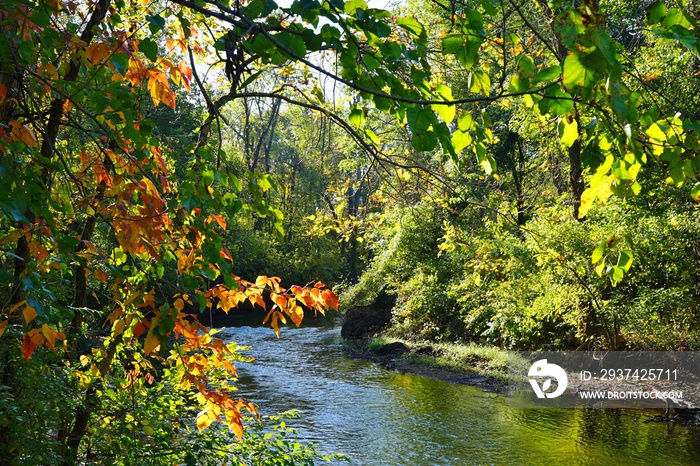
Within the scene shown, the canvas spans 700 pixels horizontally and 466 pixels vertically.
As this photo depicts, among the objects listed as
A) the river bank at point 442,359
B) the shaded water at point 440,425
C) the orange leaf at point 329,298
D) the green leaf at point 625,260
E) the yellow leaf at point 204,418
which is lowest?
the shaded water at point 440,425

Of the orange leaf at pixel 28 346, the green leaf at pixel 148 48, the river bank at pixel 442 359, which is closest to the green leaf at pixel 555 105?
the green leaf at pixel 148 48

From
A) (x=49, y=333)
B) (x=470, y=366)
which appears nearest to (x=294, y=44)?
(x=49, y=333)

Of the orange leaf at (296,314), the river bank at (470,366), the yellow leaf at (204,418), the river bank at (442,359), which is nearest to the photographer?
the orange leaf at (296,314)

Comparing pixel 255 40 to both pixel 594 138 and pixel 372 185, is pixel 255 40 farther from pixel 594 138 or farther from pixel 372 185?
pixel 372 185

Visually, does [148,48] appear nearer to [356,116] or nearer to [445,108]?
[356,116]

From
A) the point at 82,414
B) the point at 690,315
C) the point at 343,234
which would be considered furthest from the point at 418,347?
the point at 82,414

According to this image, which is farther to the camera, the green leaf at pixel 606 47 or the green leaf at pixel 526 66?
the green leaf at pixel 526 66

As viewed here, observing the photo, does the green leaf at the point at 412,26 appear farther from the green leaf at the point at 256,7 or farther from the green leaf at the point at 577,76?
the green leaf at the point at 577,76

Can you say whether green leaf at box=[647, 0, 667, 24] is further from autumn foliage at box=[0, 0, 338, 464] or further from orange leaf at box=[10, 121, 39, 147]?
orange leaf at box=[10, 121, 39, 147]

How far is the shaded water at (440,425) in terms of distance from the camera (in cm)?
733

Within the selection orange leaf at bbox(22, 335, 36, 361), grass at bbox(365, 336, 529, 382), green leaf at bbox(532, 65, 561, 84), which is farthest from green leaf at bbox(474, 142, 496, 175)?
grass at bbox(365, 336, 529, 382)

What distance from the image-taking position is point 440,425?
874cm

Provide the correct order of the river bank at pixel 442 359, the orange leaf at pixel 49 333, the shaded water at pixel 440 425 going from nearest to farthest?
1. the orange leaf at pixel 49 333
2. the shaded water at pixel 440 425
3. the river bank at pixel 442 359

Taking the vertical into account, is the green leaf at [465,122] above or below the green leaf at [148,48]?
below
